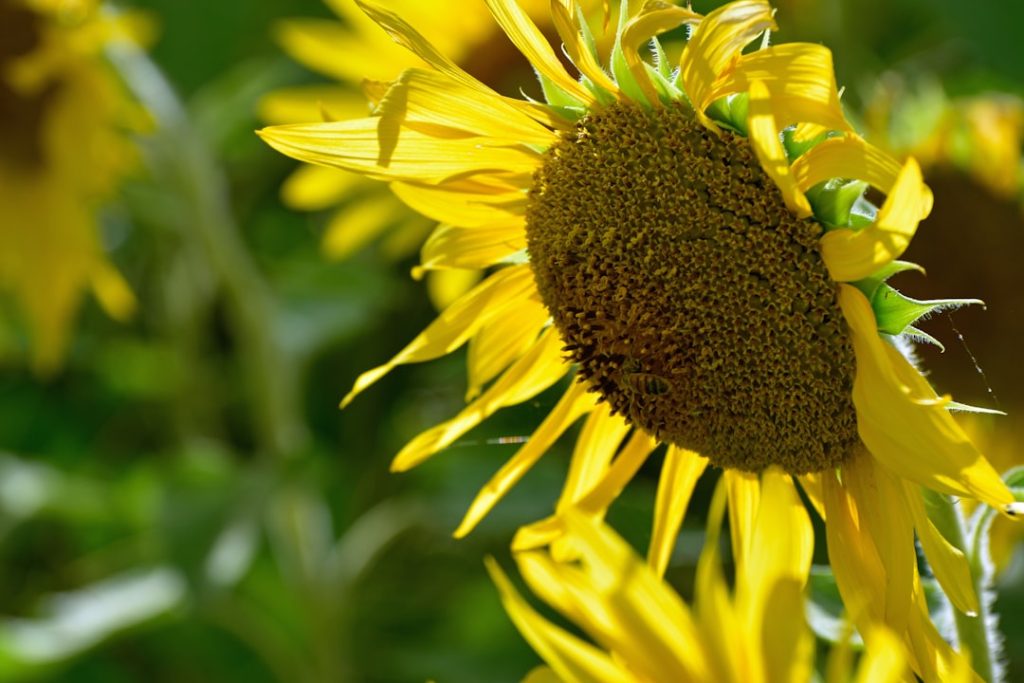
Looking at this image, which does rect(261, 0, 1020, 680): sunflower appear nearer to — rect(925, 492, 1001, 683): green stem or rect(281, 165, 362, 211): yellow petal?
rect(925, 492, 1001, 683): green stem

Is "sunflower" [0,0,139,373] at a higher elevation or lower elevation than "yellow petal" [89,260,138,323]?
higher

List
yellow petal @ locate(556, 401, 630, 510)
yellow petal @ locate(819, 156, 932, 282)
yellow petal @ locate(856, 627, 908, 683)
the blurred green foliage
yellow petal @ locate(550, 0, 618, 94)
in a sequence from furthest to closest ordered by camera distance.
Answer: the blurred green foliage < yellow petal @ locate(556, 401, 630, 510) < yellow petal @ locate(550, 0, 618, 94) < yellow petal @ locate(819, 156, 932, 282) < yellow petal @ locate(856, 627, 908, 683)

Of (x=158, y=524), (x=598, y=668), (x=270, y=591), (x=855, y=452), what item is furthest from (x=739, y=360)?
(x=270, y=591)

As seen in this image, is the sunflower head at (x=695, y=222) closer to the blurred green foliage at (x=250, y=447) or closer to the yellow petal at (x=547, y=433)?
the yellow petal at (x=547, y=433)

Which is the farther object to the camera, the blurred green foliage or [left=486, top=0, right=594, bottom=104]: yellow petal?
the blurred green foliage

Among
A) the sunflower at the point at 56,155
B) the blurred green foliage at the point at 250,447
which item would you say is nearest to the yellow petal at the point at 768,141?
the blurred green foliage at the point at 250,447

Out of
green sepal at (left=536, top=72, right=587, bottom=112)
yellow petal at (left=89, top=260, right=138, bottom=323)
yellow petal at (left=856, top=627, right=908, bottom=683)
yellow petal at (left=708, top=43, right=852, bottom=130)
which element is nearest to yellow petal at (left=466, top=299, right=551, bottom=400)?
green sepal at (left=536, top=72, right=587, bottom=112)

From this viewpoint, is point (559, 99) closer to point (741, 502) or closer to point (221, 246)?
point (741, 502)
